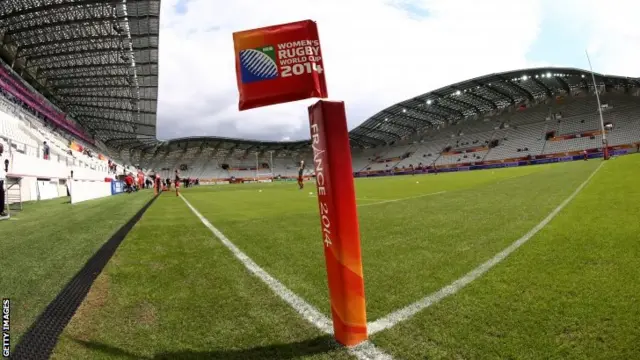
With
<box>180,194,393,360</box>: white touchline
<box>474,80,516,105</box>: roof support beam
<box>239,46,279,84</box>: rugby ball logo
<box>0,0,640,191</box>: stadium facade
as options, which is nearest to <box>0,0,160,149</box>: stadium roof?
<box>0,0,640,191</box>: stadium facade

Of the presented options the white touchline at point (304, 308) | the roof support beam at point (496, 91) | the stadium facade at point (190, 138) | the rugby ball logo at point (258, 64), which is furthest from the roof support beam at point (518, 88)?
the rugby ball logo at point (258, 64)

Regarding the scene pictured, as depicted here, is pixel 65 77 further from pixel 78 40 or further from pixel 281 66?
pixel 281 66

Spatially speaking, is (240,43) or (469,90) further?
(469,90)

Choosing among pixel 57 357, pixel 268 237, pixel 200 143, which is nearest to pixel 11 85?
pixel 268 237

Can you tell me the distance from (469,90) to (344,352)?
214 ft

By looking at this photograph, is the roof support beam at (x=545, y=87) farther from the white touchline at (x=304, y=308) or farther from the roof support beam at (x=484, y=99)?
the white touchline at (x=304, y=308)

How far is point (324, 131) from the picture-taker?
227 cm

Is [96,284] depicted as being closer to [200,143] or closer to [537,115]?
[537,115]

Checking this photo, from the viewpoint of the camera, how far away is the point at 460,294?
2.91m

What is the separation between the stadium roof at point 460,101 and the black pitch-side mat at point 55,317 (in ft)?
193

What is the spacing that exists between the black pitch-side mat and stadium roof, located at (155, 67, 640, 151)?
58.8m

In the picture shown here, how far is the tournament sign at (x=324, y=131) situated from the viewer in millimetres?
2246

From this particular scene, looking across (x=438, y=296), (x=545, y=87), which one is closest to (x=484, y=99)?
(x=545, y=87)

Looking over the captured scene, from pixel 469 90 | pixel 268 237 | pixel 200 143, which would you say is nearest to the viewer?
pixel 268 237
